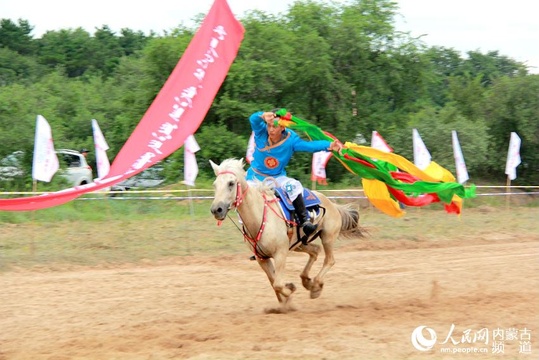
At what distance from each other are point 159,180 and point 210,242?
9144 millimetres

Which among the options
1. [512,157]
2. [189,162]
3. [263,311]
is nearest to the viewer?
[263,311]

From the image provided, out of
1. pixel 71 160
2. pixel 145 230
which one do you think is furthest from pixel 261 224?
pixel 71 160

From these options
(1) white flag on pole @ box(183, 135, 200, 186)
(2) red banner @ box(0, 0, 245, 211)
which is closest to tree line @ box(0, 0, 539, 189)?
(1) white flag on pole @ box(183, 135, 200, 186)

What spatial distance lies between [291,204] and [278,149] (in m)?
0.70

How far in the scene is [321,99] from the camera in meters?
27.3

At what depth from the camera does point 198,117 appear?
9.68 metres

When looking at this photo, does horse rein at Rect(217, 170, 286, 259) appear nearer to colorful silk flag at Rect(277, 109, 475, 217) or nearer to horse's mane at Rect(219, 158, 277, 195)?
horse's mane at Rect(219, 158, 277, 195)

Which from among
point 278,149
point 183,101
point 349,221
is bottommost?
point 349,221

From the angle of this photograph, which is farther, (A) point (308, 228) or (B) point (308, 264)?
(B) point (308, 264)

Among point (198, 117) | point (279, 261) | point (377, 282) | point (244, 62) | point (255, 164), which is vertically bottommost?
point (377, 282)

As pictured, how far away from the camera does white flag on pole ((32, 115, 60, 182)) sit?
14.0 metres

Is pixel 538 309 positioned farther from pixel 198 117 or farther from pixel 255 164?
pixel 198 117

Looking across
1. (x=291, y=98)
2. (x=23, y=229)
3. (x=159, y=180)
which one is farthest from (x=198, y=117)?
(x=291, y=98)

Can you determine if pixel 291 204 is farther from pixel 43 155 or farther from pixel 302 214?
pixel 43 155
